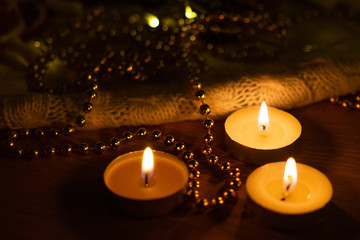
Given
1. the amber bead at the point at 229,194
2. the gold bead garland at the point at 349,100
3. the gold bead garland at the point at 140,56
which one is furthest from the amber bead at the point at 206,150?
the gold bead garland at the point at 349,100

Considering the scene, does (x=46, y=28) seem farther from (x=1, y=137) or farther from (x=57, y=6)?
(x=1, y=137)

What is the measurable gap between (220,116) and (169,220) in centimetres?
28

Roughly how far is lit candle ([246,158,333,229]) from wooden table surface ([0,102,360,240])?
0.03 metres

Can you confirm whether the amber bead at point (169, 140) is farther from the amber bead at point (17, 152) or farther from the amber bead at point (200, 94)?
the amber bead at point (17, 152)

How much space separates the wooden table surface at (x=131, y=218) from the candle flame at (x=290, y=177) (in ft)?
0.22

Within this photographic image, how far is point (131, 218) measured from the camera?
69cm

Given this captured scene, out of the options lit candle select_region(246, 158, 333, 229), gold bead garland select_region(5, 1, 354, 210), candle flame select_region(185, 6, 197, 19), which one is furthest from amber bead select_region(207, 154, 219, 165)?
candle flame select_region(185, 6, 197, 19)

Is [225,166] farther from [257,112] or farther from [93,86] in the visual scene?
[93,86]

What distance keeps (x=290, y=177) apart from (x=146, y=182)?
0.22m

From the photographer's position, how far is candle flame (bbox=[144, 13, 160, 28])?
3.76ft

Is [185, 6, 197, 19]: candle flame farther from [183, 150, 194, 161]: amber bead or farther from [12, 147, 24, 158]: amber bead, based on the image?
[12, 147, 24, 158]: amber bead

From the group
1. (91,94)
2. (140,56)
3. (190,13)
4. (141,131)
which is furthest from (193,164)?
(190,13)

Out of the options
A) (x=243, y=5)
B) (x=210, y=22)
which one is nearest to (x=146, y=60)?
(x=210, y=22)

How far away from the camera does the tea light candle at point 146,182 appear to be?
66cm
